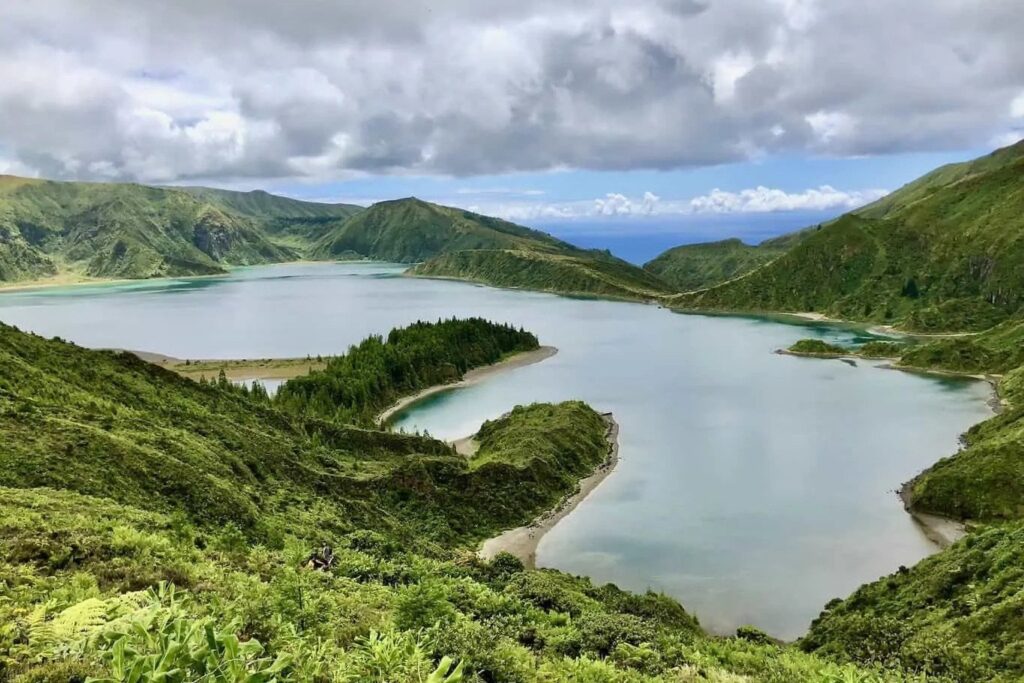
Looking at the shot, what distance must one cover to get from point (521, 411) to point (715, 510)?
28.2 m

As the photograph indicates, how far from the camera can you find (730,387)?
99.6 m

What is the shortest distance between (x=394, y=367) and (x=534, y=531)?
185 feet

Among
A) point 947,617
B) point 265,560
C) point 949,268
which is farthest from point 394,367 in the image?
point 949,268

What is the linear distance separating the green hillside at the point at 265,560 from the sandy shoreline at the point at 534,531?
1170 mm

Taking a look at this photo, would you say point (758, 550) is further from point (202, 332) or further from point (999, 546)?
point (202, 332)

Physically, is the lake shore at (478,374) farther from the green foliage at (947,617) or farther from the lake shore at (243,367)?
the green foliage at (947,617)

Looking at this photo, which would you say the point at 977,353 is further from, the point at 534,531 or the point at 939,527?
the point at 534,531

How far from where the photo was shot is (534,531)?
160ft

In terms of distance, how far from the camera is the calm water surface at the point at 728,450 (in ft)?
138

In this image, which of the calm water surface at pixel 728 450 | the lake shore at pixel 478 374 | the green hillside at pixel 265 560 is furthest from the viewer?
the lake shore at pixel 478 374

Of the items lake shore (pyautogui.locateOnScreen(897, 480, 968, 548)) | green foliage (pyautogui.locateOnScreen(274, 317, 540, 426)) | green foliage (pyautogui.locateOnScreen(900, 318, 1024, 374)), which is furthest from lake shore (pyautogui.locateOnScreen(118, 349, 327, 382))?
green foliage (pyautogui.locateOnScreen(900, 318, 1024, 374))

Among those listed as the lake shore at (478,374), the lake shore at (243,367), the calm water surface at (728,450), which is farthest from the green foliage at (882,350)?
the lake shore at (243,367)

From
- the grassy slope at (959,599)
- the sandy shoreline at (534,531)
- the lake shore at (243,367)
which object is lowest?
the sandy shoreline at (534,531)

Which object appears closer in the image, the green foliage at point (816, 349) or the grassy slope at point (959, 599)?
the grassy slope at point (959, 599)
